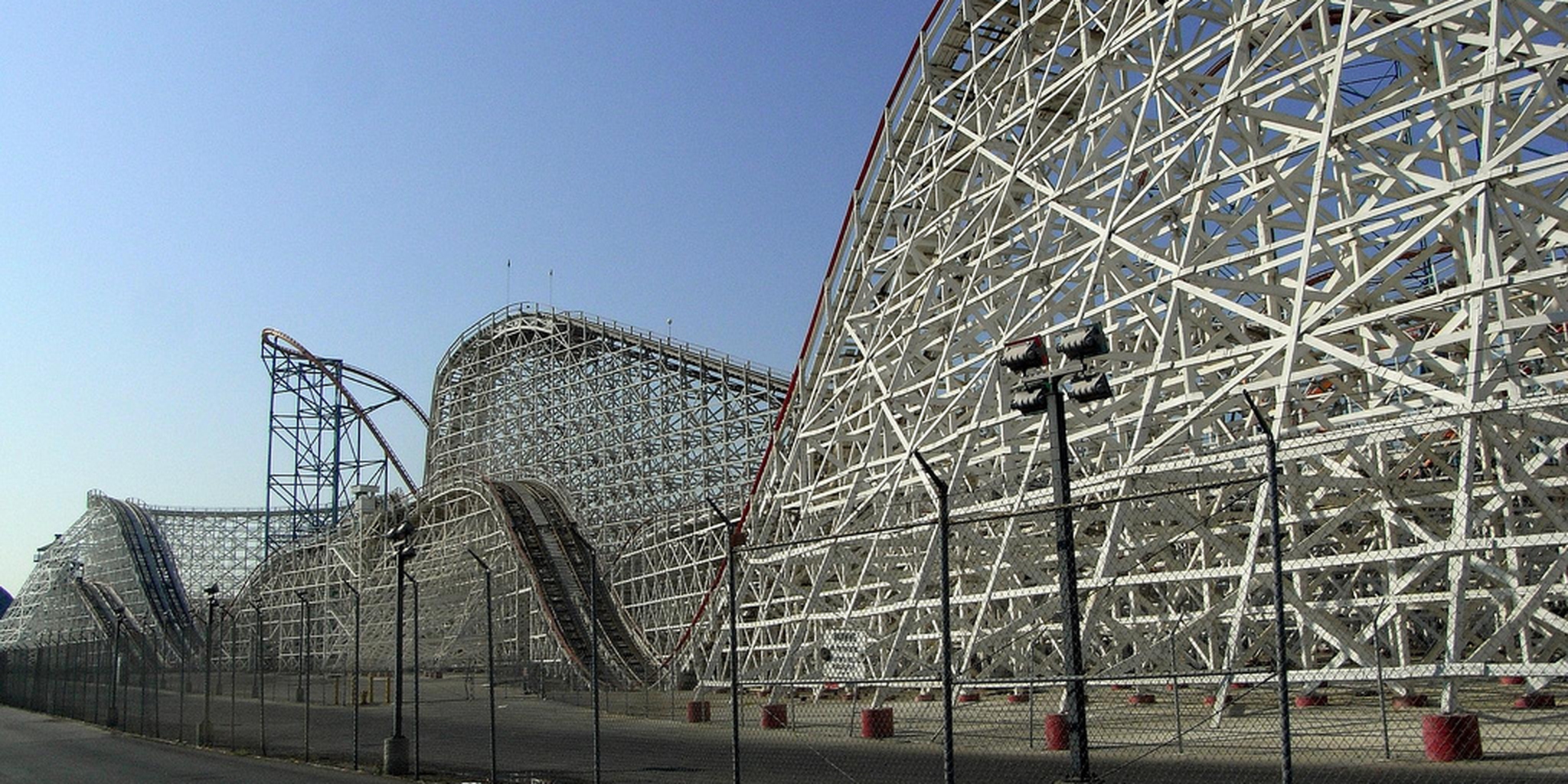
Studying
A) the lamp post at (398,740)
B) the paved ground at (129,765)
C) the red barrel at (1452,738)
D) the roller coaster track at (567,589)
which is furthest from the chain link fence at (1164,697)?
the roller coaster track at (567,589)

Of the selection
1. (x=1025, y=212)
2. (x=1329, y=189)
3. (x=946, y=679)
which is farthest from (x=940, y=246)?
(x=946, y=679)

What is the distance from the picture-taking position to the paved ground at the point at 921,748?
369 inches

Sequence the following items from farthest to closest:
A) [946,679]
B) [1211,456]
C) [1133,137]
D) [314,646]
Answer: [314,646]
[1133,137]
[1211,456]
[946,679]

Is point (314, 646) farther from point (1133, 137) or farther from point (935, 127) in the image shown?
point (1133, 137)

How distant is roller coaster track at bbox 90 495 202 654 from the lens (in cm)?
4725

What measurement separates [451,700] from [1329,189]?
21.5m

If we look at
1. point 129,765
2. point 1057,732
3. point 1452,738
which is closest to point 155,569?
point 129,765

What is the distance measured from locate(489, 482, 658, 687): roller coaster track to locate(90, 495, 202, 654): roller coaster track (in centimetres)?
1976

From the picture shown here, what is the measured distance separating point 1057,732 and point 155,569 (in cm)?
4865

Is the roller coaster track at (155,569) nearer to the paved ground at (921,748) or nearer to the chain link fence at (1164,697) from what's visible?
the paved ground at (921,748)

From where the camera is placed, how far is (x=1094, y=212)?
18594mm

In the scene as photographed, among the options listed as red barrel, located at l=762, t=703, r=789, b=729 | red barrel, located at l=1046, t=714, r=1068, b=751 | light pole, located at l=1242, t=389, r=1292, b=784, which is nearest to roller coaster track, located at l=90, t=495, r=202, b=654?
red barrel, located at l=762, t=703, r=789, b=729

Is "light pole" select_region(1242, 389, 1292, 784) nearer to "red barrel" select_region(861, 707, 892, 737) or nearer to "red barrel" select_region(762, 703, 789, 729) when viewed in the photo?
"red barrel" select_region(861, 707, 892, 737)

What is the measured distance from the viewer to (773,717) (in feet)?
46.6
